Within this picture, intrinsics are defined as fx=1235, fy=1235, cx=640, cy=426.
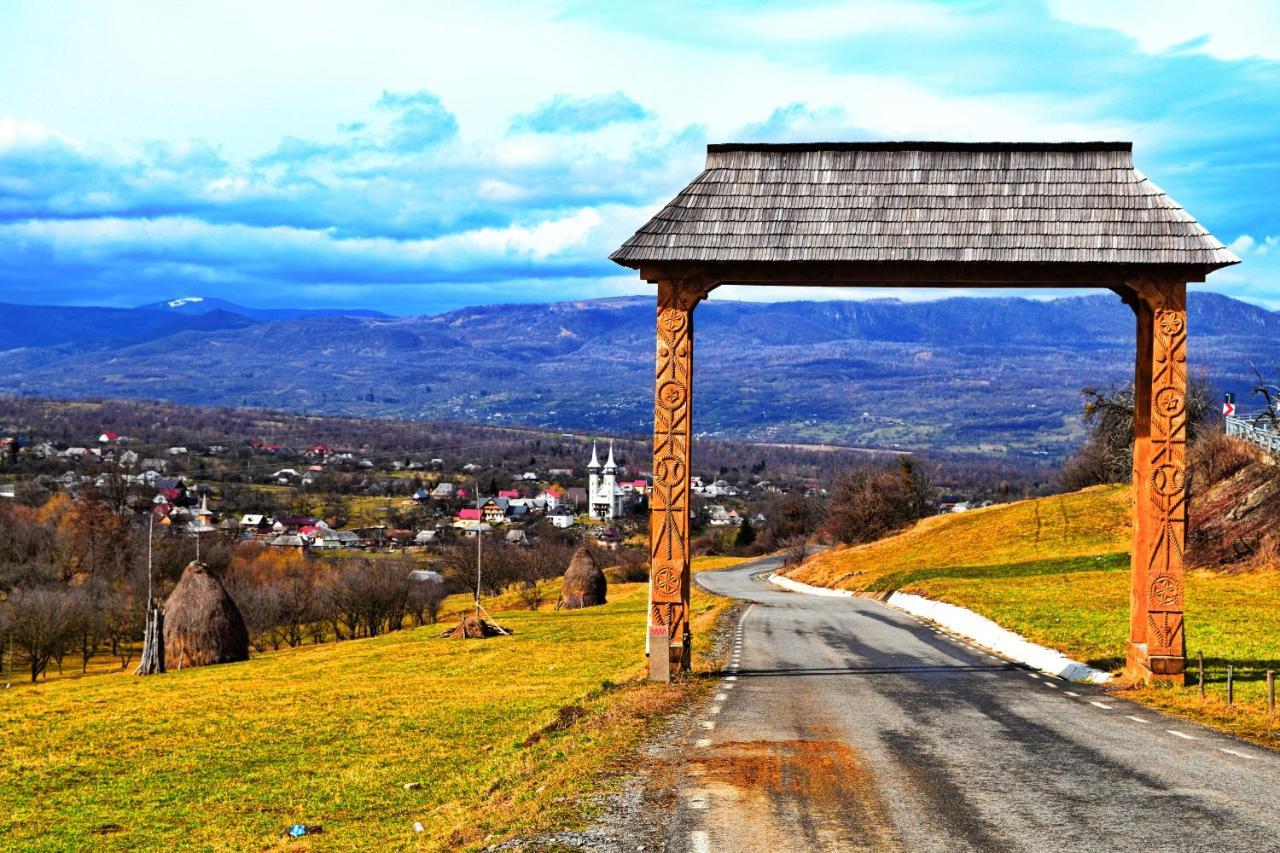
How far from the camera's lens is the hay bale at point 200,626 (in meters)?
50.6

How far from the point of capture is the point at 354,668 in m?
37.8

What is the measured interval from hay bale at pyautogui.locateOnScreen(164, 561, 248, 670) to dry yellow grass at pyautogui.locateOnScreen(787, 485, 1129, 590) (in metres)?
29.7

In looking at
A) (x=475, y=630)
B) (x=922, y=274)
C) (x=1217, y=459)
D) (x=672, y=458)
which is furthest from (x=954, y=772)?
(x=1217, y=459)

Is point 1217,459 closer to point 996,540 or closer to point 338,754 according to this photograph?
point 996,540

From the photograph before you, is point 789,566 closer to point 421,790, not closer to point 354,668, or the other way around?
point 354,668

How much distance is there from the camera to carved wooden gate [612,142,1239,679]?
66.3ft

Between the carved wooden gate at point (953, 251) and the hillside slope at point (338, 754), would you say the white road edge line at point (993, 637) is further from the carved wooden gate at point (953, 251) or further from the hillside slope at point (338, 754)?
the hillside slope at point (338, 754)

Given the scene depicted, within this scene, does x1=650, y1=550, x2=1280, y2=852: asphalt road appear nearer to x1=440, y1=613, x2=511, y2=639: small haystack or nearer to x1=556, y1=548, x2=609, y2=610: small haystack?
x1=440, y1=613, x2=511, y2=639: small haystack

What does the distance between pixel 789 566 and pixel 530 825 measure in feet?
283

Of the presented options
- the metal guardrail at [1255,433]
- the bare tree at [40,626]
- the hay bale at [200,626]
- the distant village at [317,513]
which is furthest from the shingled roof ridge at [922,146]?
the distant village at [317,513]

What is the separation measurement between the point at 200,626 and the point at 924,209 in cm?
3962

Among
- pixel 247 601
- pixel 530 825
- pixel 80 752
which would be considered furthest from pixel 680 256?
pixel 247 601

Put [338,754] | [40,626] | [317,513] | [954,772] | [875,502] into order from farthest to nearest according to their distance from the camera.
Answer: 1. [317,513]
2. [875,502]
3. [40,626]
4. [338,754]
5. [954,772]

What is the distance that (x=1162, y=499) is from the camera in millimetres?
20625
